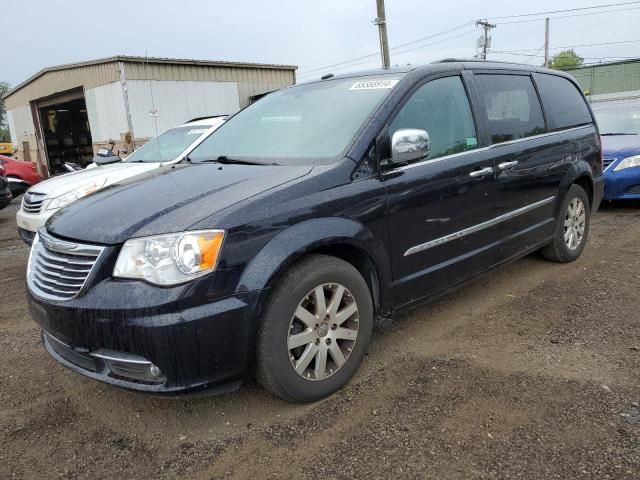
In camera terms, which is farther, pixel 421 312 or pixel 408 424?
pixel 421 312

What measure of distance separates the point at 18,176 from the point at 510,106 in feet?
35.3

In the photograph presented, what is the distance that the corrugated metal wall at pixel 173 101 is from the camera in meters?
16.4

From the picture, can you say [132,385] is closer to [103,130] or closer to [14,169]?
[14,169]

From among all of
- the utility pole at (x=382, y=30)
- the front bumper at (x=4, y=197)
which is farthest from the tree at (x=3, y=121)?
the front bumper at (x=4, y=197)

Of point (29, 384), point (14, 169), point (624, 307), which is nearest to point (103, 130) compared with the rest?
point (14, 169)

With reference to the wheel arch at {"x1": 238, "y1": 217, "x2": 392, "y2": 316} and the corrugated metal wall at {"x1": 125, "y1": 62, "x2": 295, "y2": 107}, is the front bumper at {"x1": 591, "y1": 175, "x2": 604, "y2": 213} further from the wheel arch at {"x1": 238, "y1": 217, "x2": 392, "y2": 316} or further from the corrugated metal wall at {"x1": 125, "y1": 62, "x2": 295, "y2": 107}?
the corrugated metal wall at {"x1": 125, "y1": 62, "x2": 295, "y2": 107}

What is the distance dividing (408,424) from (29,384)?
228 centimetres

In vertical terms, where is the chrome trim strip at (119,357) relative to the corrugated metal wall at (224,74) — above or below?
below

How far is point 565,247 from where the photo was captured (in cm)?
500

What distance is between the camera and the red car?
37.0 feet

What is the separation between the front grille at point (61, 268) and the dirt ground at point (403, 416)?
0.73m

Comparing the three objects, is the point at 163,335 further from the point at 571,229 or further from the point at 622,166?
the point at 622,166

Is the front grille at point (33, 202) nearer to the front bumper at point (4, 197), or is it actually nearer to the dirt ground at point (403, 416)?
the dirt ground at point (403, 416)

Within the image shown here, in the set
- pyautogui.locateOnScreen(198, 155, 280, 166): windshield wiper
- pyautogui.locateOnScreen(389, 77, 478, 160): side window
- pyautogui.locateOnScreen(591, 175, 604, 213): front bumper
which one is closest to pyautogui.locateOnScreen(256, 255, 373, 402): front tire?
pyautogui.locateOnScreen(198, 155, 280, 166): windshield wiper
